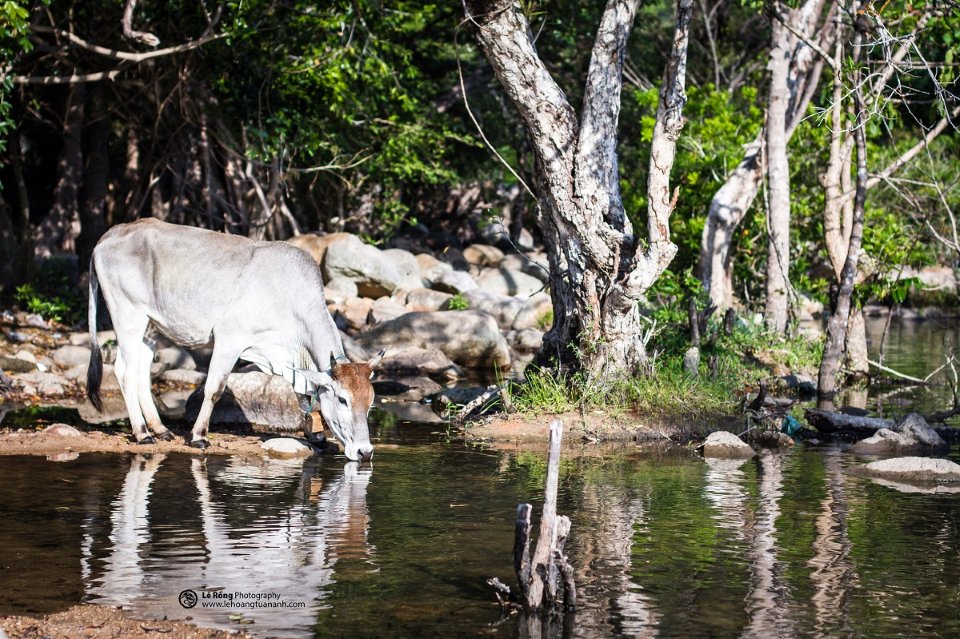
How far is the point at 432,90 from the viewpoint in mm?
28188

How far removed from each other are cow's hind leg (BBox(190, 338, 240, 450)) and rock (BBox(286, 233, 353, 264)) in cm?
1369

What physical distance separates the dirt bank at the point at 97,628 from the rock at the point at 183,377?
35.7 feet

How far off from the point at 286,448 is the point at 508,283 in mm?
17463

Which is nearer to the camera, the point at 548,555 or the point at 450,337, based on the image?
the point at 548,555

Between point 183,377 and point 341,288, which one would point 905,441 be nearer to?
point 183,377

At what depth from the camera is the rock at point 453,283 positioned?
26672mm

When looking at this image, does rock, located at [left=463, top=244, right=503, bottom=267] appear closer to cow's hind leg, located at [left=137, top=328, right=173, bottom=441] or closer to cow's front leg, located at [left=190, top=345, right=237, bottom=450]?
cow's hind leg, located at [left=137, top=328, right=173, bottom=441]

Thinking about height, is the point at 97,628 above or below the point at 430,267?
below

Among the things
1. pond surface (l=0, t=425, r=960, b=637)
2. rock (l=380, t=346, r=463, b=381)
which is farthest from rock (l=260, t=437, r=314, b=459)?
rock (l=380, t=346, r=463, b=381)

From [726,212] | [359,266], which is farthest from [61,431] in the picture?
[359,266]

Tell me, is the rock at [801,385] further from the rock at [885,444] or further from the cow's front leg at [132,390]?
the cow's front leg at [132,390]

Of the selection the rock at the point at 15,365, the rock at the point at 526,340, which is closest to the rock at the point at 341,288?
the rock at the point at 526,340

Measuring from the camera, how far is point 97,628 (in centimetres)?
595

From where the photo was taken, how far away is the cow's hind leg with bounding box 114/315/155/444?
467 inches
